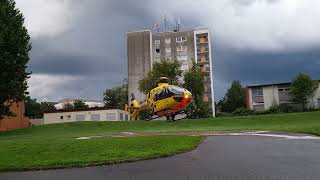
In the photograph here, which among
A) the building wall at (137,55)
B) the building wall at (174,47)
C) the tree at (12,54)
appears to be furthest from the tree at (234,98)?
the tree at (12,54)

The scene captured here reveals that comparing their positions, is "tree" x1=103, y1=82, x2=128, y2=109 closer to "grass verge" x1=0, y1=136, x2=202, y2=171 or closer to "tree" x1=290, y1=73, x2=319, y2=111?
"tree" x1=290, y1=73, x2=319, y2=111

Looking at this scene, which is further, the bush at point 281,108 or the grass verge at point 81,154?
the bush at point 281,108

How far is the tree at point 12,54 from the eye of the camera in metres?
41.5

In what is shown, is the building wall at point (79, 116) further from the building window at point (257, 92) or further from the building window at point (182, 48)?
the building window at point (182, 48)

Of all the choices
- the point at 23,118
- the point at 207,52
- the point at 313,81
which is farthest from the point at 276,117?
the point at 207,52

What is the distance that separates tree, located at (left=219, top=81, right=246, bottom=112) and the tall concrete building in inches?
713

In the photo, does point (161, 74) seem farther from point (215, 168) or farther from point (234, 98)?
point (215, 168)

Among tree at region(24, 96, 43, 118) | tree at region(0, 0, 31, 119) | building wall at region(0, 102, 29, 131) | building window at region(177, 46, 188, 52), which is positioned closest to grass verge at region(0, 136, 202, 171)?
tree at region(0, 0, 31, 119)

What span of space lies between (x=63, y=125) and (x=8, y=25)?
41.9 feet

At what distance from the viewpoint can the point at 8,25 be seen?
4272cm

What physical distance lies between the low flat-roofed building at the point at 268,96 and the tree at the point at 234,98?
38.2 meters

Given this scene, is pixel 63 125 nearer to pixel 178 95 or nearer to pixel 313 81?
pixel 178 95

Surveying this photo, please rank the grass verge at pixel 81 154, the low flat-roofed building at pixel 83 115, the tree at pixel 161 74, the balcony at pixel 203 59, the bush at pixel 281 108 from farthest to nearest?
the balcony at pixel 203 59
the bush at pixel 281 108
the low flat-roofed building at pixel 83 115
the tree at pixel 161 74
the grass verge at pixel 81 154

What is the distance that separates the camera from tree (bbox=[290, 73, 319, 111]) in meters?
83.6
